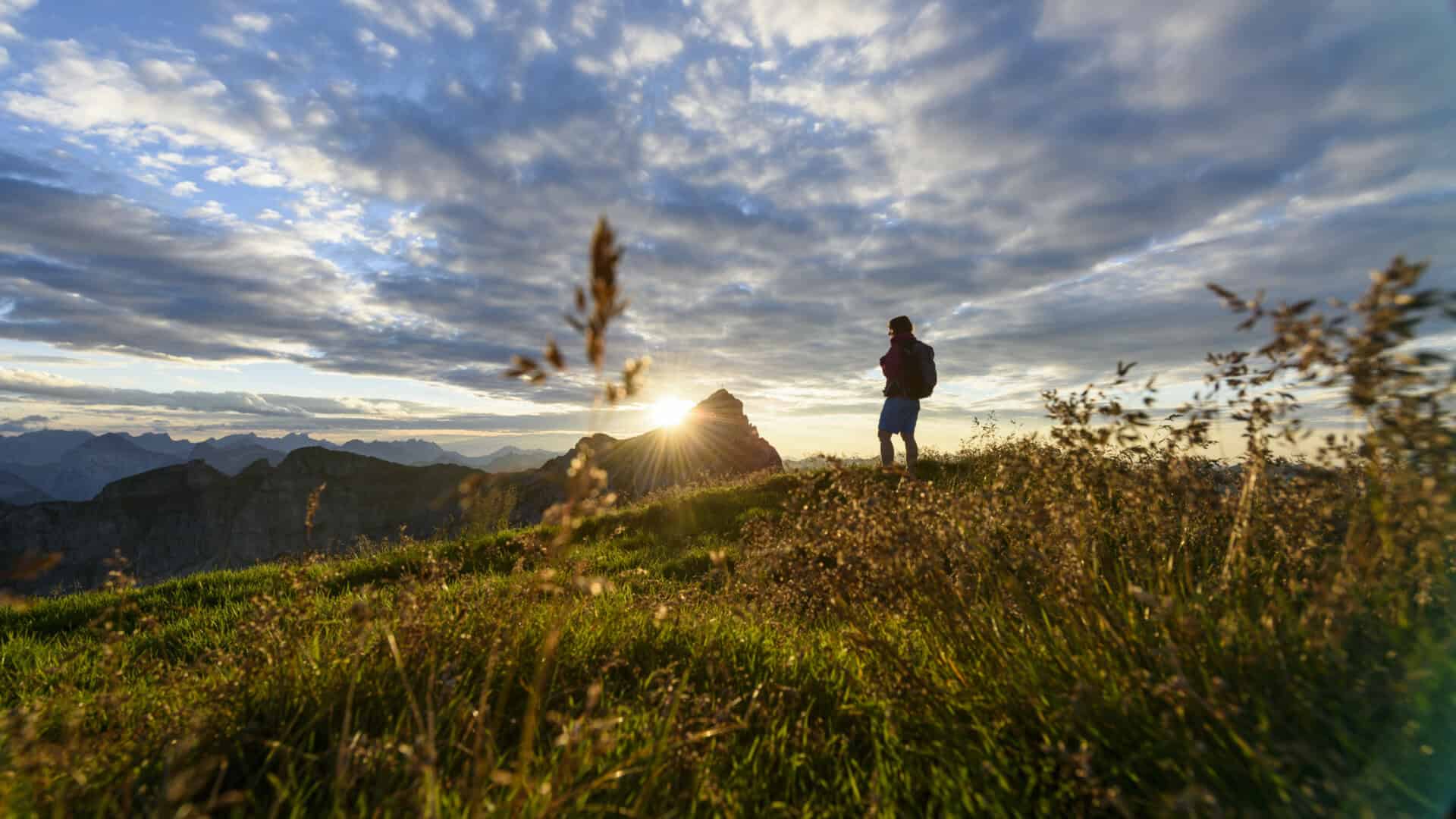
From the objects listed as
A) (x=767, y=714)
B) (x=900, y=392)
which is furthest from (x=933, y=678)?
(x=900, y=392)

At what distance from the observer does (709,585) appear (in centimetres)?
680

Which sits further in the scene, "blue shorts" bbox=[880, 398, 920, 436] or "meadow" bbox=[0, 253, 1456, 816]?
"blue shorts" bbox=[880, 398, 920, 436]

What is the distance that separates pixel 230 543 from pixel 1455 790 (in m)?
240

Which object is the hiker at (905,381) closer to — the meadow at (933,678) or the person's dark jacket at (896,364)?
the person's dark jacket at (896,364)

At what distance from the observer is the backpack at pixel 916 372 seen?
12.9 meters

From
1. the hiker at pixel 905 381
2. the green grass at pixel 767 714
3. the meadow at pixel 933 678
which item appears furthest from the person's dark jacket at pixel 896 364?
the green grass at pixel 767 714

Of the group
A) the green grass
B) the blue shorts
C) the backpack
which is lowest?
the green grass

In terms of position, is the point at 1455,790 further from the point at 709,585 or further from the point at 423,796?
the point at 709,585

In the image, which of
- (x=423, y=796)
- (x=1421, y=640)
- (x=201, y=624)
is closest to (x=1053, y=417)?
(x=1421, y=640)

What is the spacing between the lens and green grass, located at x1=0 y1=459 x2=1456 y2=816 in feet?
6.72

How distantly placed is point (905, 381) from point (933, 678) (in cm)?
1018

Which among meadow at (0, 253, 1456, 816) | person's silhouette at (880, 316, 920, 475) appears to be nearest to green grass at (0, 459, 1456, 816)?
meadow at (0, 253, 1456, 816)

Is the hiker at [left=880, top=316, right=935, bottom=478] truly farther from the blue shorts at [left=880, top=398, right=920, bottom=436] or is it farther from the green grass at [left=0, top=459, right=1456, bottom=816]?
the green grass at [left=0, top=459, right=1456, bottom=816]

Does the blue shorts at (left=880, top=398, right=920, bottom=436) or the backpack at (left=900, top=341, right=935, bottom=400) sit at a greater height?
the backpack at (left=900, top=341, right=935, bottom=400)
